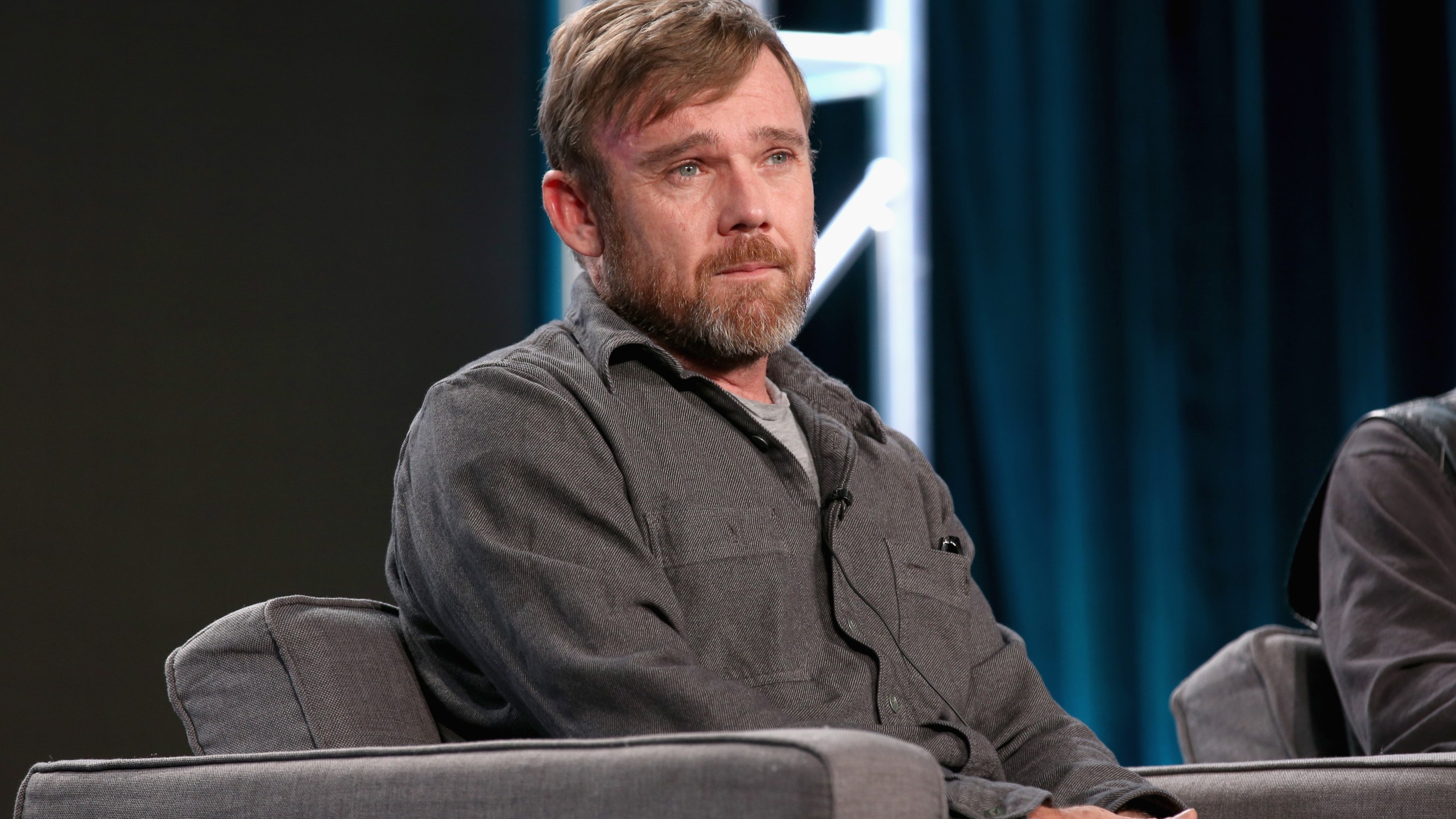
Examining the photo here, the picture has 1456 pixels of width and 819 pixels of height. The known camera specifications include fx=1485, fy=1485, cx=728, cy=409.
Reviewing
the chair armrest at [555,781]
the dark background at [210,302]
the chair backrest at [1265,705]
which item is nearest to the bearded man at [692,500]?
the chair armrest at [555,781]

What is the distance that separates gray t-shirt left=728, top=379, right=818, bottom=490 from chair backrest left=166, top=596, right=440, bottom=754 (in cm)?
46

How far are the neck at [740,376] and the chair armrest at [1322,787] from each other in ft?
1.86

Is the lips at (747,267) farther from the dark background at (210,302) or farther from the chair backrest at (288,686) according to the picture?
the dark background at (210,302)

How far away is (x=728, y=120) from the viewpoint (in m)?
1.48

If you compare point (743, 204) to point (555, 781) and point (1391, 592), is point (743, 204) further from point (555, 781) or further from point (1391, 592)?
point (1391, 592)

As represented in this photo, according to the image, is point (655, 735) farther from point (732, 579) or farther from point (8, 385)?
point (8, 385)

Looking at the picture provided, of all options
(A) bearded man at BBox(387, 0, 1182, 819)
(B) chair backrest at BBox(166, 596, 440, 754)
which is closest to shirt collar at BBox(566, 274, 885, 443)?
(A) bearded man at BBox(387, 0, 1182, 819)

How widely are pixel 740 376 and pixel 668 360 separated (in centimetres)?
18

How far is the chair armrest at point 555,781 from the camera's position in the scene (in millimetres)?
855

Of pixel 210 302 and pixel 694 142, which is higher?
pixel 694 142

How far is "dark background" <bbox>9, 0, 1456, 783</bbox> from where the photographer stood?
2.42 metres

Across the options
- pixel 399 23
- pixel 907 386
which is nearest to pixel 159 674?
pixel 399 23

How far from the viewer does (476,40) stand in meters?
3.06

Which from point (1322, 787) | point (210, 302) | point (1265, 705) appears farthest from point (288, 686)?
point (210, 302)
